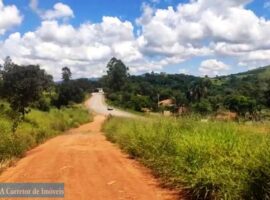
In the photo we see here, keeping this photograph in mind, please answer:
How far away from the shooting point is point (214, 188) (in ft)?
28.0

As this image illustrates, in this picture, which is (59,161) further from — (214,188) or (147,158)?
(214,188)

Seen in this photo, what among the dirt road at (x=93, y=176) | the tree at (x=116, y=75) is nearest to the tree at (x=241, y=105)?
the dirt road at (x=93, y=176)

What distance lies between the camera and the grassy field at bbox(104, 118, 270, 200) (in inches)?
298

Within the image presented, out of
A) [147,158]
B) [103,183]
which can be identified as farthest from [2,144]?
[103,183]

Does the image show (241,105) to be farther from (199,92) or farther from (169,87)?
(169,87)

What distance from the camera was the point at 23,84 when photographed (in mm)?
30672

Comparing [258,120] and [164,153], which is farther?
[164,153]

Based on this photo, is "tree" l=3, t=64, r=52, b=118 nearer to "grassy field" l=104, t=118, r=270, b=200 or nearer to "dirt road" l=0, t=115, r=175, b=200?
"dirt road" l=0, t=115, r=175, b=200

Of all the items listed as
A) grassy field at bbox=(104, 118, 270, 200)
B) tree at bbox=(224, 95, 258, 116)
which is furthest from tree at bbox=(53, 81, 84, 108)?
grassy field at bbox=(104, 118, 270, 200)

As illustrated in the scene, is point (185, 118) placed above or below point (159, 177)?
above

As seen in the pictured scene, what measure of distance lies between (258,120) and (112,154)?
6.70 metres

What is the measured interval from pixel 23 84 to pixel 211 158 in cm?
2330

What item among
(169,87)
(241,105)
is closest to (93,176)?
(241,105)

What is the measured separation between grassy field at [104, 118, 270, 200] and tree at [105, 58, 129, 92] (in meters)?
108
